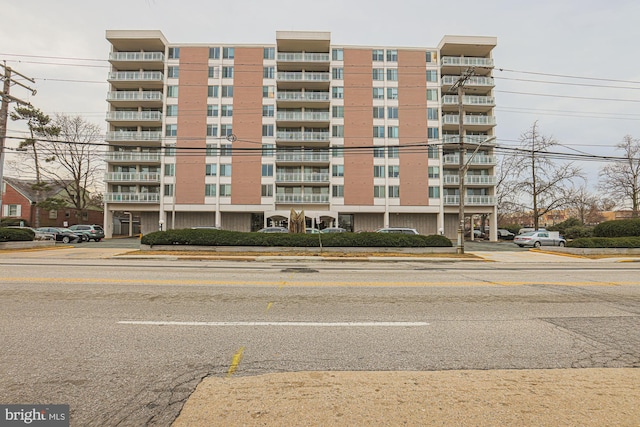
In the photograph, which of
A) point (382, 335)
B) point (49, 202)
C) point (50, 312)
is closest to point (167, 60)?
point (49, 202)

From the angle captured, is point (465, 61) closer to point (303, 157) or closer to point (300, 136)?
point (300, 136)

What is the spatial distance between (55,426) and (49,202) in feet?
164

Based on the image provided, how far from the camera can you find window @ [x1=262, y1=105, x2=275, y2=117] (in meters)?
41.5

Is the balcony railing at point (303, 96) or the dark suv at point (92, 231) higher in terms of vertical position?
the balcony railing at point (303, 96)

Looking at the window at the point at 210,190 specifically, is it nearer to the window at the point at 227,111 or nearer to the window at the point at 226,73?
the window at the point at 227,111

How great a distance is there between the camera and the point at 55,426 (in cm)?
245

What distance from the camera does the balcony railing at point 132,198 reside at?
4012 centimetres

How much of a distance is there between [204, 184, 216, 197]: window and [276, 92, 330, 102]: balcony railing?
13.4 meters

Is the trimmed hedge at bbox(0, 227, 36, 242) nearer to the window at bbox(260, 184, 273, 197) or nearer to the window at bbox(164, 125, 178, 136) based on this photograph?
the window at bbox(164, 125, 178, 136)

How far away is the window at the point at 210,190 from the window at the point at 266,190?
19.0 feet

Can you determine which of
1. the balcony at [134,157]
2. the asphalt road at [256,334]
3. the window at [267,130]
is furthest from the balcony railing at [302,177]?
the asphalt road at [256,334]

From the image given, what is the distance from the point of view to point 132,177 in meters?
40.8

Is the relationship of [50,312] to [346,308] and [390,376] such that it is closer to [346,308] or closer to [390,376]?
[346,308]

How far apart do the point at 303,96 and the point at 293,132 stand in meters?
4.75
